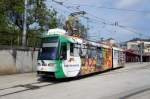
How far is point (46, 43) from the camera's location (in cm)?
2305

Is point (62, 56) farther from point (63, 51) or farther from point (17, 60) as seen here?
point (17, 60)

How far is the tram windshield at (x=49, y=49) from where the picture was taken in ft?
73.0

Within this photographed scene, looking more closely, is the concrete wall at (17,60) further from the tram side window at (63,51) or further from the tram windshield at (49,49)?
the tram side window at (63,51)

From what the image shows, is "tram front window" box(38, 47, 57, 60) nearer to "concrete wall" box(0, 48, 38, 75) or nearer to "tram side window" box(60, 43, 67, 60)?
"tram side window" box(60, 43, 67, 60)

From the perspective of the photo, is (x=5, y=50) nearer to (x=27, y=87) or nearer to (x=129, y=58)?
(x=27, y=87)

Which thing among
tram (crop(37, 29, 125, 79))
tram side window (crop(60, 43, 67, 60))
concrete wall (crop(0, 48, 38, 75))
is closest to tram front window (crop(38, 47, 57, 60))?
tram (crop(37, 29, 125, 79))

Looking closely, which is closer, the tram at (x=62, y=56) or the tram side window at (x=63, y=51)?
the tram at (x=62, y=56)

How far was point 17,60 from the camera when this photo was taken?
2939 centimetres

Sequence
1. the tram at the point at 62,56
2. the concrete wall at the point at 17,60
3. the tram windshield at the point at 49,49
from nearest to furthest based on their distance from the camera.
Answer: the tram at the point at 62,56 < the tram windshield at the point at 49,49 < the concrete wall at the point at 17,60

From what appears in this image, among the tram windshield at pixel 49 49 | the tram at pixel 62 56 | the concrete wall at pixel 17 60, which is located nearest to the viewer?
the tram at pixel 62 56

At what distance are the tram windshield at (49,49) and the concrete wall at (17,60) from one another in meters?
5.77

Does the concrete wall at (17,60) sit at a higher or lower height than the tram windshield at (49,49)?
lower

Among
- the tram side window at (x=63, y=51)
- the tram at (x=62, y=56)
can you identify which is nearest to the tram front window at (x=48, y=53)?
the tram at (x=62, y=56)

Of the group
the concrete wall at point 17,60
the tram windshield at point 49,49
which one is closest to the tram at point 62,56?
the tram windshield at point 49,49
